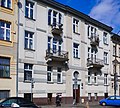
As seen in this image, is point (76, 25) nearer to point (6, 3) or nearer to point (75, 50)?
point (75, 50)

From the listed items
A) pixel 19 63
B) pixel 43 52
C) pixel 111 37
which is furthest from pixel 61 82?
pixel 111 37

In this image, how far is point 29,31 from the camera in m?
37.8

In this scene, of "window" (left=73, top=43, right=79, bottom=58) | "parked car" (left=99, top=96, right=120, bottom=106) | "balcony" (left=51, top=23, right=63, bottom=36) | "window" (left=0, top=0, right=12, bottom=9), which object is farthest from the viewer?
"window" (left=73, top=43, right=79, bottom=58)

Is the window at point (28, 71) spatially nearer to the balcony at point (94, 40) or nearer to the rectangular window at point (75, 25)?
the rectangular window at point (75, 25)

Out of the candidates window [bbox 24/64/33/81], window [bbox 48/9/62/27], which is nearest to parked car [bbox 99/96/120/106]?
window [bbox 48/9/62/27]

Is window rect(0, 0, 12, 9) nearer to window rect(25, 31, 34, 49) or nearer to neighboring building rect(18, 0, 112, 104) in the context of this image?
neighboring building rect(18, 0, 112, 104)

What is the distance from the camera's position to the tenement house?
3725 cm

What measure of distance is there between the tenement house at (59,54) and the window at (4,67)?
1723 millimetres

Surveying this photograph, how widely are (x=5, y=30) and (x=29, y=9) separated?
530 centimetres

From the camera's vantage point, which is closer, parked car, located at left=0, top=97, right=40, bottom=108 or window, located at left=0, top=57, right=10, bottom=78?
parked car, located at left=0, top=97, right=40, bottom=108

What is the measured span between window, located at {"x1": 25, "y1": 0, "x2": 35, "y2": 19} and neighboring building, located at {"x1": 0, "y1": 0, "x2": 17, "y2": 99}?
2439 mm

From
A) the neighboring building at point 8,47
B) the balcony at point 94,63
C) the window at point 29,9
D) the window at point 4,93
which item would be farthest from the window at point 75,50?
the window at point 4,93

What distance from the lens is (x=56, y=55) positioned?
4159 cm

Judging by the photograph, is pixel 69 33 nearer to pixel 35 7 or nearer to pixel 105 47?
pixel 35 7
